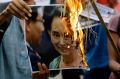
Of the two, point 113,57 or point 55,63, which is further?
point 55,63

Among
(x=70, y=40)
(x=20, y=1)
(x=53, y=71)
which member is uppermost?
(x=20, y=1)

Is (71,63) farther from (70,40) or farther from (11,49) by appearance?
(11,49)

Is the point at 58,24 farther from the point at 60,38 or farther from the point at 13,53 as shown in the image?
the point at 13,53

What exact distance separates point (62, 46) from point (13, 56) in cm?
55

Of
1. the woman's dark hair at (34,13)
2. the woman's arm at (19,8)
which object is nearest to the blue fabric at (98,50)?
the woman's dark hair at (34,13)

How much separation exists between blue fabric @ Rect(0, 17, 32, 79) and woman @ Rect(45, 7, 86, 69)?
46 centimetres

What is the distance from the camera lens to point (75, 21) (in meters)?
2.25

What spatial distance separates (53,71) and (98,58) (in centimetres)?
29

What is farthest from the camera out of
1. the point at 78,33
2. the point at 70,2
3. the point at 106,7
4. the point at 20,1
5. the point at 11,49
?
the point at 106,7

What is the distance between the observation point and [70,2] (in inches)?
83.3

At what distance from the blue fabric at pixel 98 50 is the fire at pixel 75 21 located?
0.05m

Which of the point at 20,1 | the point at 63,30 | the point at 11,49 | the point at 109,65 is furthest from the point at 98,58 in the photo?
the point at 20,1

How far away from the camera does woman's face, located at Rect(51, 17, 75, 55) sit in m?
2.46

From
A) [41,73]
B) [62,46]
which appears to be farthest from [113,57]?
[41,73]
